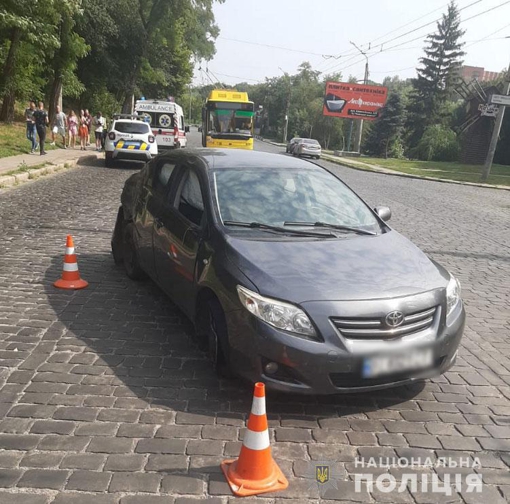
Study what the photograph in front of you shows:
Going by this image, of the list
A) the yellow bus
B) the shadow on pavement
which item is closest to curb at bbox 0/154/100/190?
the shadow on pavement

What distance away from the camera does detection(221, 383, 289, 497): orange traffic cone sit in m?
2.75

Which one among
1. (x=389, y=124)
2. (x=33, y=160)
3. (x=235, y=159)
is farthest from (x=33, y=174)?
(x=389, y=124)

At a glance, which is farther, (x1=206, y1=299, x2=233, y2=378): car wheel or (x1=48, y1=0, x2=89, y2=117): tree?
(x1=48, y1=0, x2=89, y2=117): tree

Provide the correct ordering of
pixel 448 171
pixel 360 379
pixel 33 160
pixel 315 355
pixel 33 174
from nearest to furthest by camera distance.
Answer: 1. pixel 315 355
2. pixel 360 379
3. pixel 33 174
4. pixel 33 160
5. pixel 448 171

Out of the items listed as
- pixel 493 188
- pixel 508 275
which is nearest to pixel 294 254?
pixel 508 275

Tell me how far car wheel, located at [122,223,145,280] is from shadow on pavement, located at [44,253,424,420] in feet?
1.14

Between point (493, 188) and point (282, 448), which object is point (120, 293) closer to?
point (282, 448)

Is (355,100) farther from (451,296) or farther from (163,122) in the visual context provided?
(451,296)

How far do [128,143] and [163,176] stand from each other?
568 inches

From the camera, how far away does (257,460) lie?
2766 millimetres

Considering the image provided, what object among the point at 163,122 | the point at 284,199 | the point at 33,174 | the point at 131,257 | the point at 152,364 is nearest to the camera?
the point at 152,364

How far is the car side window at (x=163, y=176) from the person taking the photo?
530cm

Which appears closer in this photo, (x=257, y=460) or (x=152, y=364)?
(x=257, y=460)

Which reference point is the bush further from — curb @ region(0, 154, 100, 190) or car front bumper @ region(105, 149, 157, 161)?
curb @ region(0, 154, 100, 190)
